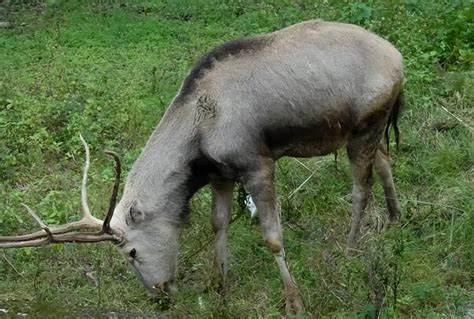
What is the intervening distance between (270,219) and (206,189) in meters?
1.64

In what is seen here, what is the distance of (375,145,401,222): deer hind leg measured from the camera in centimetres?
812

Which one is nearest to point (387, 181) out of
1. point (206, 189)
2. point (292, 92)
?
point (292, 92)

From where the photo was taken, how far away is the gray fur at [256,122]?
7113 millimetres

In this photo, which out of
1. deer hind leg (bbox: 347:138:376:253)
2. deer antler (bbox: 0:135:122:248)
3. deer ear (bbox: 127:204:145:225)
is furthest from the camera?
deer hind leg (bbox: 347:138:376:253)

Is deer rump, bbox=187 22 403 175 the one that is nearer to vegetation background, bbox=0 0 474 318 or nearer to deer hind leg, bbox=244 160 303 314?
deer hind leg, bbox=244 160 303 314

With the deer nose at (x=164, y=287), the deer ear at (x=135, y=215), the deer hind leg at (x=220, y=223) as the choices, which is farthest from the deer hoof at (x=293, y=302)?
the deer ear at (x=135, y=215)

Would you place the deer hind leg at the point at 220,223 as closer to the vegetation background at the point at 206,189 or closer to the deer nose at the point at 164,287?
the vegetation background at the point at 206,189

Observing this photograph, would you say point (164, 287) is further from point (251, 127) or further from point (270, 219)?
point (251, 127)

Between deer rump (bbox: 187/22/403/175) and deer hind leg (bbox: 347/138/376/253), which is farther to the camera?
deer hind leg (bbox: 347/138/376/253)

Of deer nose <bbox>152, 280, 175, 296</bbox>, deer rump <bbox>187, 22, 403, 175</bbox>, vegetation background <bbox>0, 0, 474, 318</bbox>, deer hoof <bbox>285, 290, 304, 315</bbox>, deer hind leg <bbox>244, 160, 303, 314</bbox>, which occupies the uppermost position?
deer rump <bbox>187, 22, 403, 175</bbox>

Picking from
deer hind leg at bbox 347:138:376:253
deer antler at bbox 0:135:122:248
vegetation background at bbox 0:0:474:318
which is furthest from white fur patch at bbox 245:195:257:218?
deer antler at bbox 0:135:122:248

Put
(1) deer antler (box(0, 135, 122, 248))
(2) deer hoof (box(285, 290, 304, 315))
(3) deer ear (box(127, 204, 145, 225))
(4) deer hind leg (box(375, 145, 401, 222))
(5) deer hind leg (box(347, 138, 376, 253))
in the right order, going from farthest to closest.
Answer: (4) deer hind leg (box(375, 145, 401, 222))
(5) deer hind leg (box(347, 138, 376, 253))
(3) deer ear (box(127, 204, 145, 225))
(2) deer hoof (box(285, 290, 304, 315))
(1) deer antler (box(0, 135, 122, 248))

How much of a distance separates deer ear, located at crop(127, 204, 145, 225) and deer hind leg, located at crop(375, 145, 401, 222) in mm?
1894

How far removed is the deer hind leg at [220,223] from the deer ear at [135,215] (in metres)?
0.64
